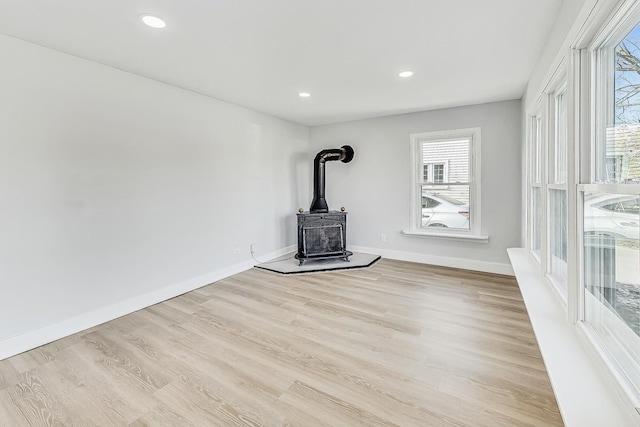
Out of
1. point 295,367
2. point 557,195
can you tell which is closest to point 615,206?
point 557,195

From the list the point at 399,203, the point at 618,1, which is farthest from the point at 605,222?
the point at 399,203

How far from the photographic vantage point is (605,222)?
1240mm

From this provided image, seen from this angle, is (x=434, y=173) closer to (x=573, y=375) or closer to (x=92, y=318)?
(x=573, y=375)

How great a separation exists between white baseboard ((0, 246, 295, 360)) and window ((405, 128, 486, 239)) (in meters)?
3.36

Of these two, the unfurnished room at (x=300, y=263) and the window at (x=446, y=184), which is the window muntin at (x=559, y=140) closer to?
the unfurnished room at (x=300, y=263)

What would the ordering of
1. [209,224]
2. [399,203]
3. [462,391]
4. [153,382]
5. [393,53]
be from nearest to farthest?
[462,391] → [153,382] → [393,53] → [209,224] → [399,203]

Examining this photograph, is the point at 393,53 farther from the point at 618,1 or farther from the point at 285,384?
the point at 285,384

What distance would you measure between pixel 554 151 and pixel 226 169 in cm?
362

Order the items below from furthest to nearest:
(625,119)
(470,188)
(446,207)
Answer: (446,207), (470,188), (625,119)

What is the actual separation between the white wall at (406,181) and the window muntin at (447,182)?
120mm

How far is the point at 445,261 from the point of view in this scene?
4543 millimetres

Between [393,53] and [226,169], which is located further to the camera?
[226,169]

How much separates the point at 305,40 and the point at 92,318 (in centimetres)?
315

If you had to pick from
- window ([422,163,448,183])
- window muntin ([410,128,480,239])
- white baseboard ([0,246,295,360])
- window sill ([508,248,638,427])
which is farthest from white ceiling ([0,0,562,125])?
white baseboard ([0,246,295,360])
